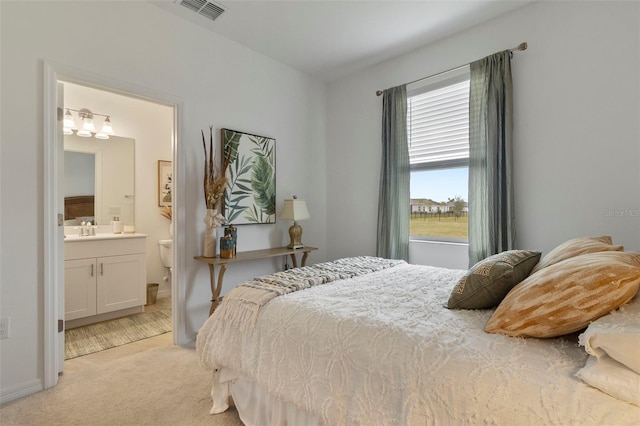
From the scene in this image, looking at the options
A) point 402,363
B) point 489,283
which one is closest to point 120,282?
point 402,363

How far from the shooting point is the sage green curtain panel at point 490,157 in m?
2.66

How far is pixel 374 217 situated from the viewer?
370cm

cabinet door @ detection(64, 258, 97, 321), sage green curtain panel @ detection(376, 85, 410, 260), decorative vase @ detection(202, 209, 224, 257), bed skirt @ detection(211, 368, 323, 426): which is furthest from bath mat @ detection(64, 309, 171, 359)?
sage green curtain panel @ detection(376, 85, 410, 260)

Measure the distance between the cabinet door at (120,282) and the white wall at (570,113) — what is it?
3.31 meters

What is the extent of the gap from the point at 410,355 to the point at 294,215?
2.42m

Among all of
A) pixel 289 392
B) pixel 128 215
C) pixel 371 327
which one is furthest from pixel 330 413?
pixel 128 215

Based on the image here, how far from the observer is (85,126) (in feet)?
12.0

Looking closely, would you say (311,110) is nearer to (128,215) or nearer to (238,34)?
(238,34)

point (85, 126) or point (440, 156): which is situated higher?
point (85, 126)

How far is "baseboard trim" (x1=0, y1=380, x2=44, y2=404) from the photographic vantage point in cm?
195

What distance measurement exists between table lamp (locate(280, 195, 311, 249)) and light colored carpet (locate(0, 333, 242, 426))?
4.79ft

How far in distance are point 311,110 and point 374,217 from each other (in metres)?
1.60

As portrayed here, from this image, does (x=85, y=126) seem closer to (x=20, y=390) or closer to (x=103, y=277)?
(x=103, y=277)

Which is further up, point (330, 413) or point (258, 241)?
point (258, 241)
